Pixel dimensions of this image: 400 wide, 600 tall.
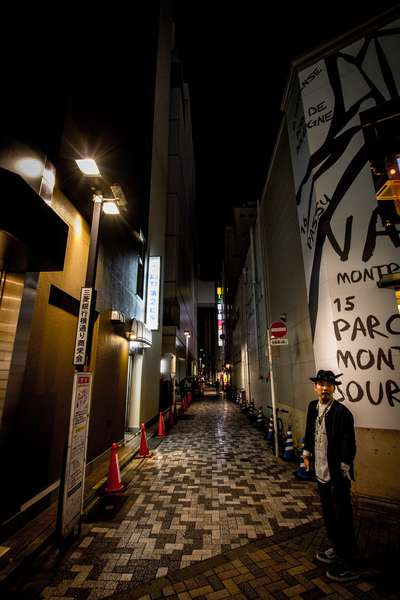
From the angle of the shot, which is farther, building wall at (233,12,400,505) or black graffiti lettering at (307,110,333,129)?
black graffiti lettering at (307,110,333,129)

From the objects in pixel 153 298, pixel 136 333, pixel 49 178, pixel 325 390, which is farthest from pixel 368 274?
pixel 153 298

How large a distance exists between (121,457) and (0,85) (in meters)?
8.68

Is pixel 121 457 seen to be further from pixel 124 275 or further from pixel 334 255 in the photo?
pixel 334 255

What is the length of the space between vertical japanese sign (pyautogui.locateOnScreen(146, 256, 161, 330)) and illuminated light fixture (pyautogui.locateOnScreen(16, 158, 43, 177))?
10.8m

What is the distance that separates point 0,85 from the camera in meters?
3.68

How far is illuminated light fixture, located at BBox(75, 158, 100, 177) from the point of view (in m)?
4.35

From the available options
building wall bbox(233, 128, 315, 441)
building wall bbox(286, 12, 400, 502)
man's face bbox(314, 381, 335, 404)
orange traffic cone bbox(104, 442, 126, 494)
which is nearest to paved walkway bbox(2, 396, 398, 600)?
orange traffic cone bbox(104, 442, 126, 494)

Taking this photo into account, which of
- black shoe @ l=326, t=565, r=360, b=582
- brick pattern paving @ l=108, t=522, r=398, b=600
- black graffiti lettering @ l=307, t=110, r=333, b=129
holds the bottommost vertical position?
brick pattern paving @ l=108, t=522, r=398, b=600

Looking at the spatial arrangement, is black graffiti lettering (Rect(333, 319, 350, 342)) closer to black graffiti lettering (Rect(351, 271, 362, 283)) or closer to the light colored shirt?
black graffiti lettering (Rect(351, 271, 362, 283))

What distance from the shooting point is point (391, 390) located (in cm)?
497

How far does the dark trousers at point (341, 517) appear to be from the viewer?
10.6ft

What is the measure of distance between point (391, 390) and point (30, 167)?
7635 mm

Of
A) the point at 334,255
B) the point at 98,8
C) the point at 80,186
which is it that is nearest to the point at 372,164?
the point at 334,255

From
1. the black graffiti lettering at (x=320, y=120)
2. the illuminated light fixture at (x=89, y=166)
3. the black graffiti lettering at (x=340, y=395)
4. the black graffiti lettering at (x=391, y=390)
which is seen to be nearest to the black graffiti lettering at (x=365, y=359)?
the black graffiti lettering at (x=391, y=390)
